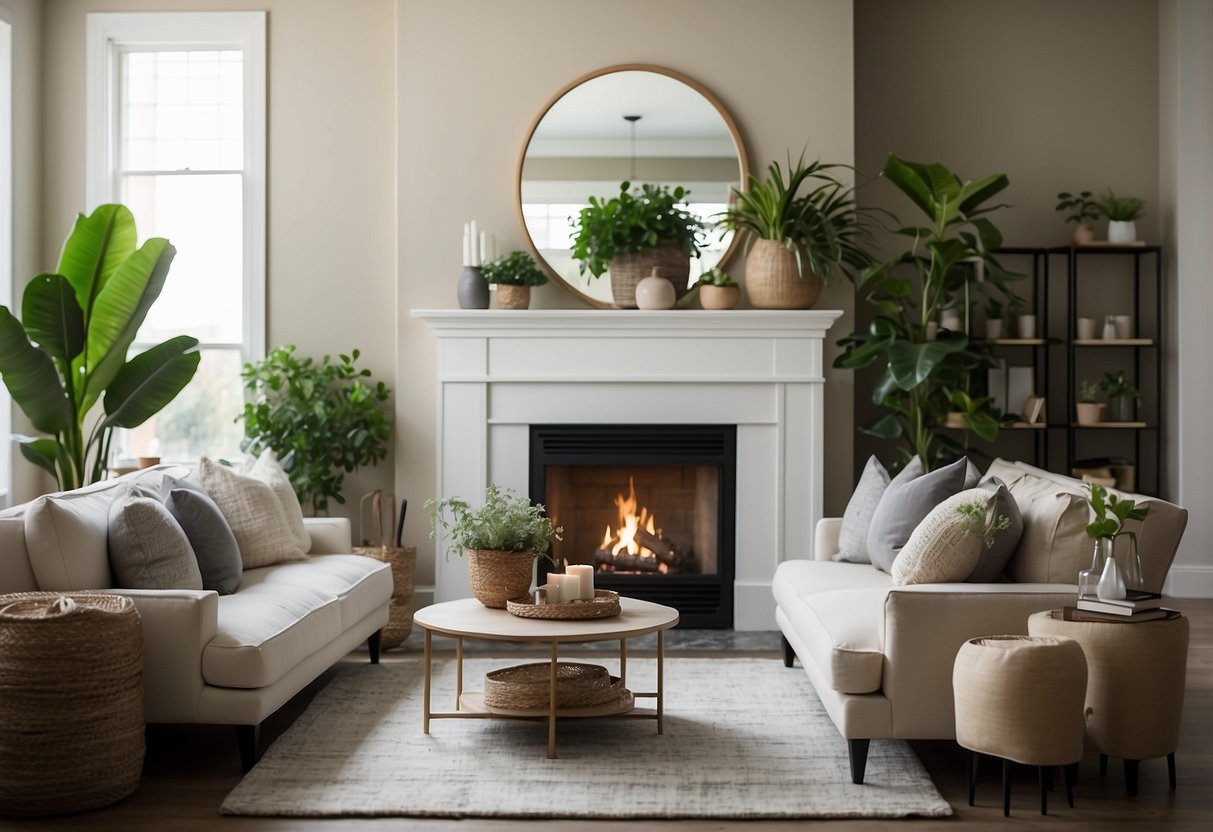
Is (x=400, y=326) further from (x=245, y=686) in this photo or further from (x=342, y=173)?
(x=245, y=686)

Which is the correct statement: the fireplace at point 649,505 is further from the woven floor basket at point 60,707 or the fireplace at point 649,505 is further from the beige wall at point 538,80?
the woven floor basket at point 60,707

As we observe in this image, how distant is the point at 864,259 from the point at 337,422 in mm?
2551

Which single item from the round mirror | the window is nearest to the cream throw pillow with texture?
the round mirror

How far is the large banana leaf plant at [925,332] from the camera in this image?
5.13 meters

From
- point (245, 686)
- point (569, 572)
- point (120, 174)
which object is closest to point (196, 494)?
point (245, 686)

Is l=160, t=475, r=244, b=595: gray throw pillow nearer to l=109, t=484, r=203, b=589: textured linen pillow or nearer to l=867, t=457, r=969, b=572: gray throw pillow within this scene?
l=109, t=484, r=203, b=589: textured linen pillow

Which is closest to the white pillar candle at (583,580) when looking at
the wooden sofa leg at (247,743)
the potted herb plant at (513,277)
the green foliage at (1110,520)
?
the wooden sofa leg at (247,743)

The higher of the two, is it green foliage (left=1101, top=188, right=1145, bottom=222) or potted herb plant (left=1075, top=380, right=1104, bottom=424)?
green foliage (left=1101, top=188, right=1145, bottom=222)

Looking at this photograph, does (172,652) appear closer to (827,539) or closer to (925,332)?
(827,539)

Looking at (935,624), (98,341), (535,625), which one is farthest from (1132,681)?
(98,341)

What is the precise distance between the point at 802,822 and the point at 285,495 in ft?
7.99

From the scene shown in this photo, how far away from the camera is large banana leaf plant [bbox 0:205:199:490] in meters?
Answer: 4.70

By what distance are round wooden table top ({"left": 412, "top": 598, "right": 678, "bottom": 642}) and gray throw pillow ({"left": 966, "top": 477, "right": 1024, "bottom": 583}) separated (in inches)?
35.7

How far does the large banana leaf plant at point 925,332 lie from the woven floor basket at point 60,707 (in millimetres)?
3378
